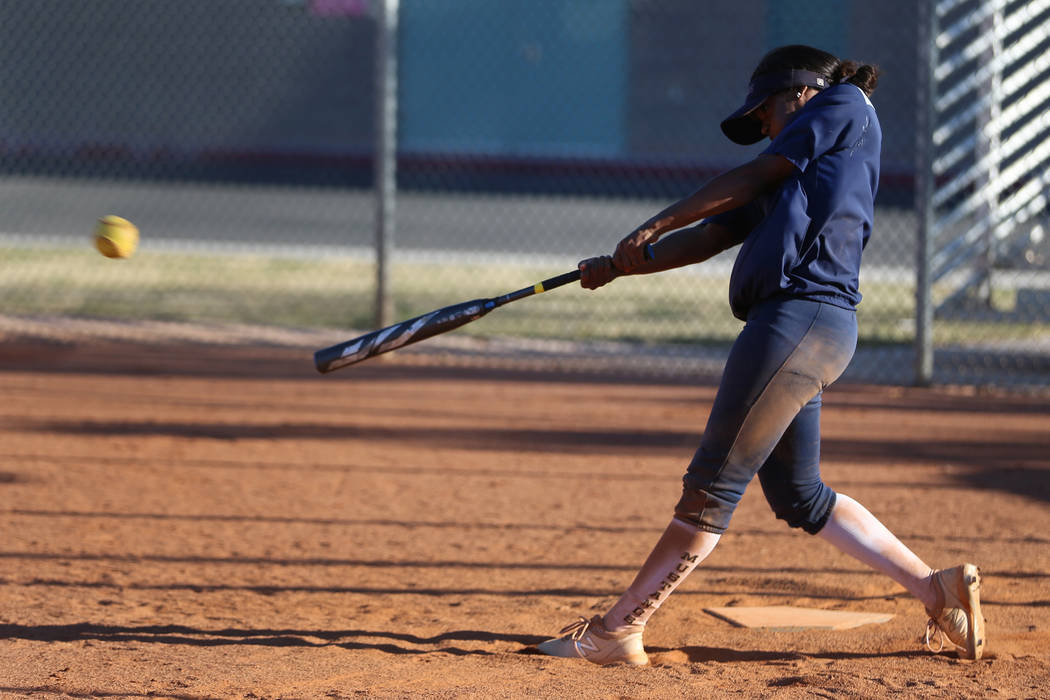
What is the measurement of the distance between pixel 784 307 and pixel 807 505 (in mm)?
653

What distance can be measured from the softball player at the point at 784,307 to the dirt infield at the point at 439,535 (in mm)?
256

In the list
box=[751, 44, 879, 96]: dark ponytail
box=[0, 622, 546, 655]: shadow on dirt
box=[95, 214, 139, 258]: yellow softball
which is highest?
box=[751, 44, 879, 96]: dark ponytail

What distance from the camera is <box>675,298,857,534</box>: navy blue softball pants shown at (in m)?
3.37

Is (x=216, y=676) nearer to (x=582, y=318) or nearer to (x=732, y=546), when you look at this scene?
(x=732, y=546)

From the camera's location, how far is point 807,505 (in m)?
3.67

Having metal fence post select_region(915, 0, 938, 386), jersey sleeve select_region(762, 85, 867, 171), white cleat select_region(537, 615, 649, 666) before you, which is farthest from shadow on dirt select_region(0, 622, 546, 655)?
metal fence post select_region(915, 0, 938, 386)

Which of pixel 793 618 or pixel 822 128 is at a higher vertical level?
pixel 822 128

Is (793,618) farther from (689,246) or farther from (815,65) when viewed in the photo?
(815,65)

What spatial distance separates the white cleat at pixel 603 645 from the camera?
366 cm

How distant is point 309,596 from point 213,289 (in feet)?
24.6

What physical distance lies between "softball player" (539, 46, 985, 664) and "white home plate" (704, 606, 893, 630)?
0.44m

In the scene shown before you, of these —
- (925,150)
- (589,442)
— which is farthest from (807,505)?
(925,150)

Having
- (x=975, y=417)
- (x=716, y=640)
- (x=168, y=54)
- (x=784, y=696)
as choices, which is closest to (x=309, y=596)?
(x=716, y=640)

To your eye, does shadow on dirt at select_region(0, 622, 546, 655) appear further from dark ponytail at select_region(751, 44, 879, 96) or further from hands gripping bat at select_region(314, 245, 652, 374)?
dark ponytail at select_region(751, 44, 879, 96)
